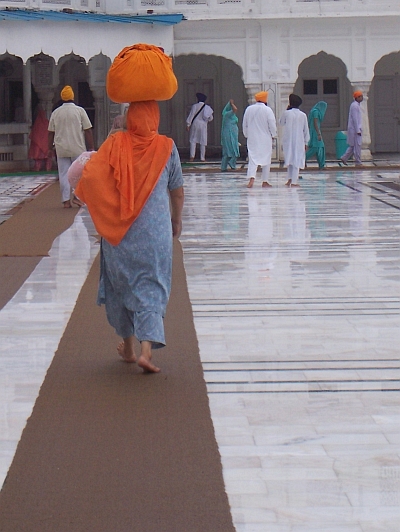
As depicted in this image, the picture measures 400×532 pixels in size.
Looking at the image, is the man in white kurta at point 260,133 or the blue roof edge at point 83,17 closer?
the man in white kurta at point 260,133

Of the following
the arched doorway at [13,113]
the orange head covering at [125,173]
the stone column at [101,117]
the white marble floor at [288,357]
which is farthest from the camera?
the stone column at [101,117]

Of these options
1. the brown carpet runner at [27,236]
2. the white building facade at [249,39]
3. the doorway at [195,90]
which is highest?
the white building facade at [249,39]

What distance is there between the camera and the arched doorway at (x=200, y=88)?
24.0m

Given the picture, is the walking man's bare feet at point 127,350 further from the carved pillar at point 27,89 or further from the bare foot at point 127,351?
the carved pillar at point 27,89

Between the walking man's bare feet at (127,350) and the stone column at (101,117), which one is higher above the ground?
the stone column at (101,117)

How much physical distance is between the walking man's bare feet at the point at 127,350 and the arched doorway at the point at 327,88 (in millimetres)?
19688

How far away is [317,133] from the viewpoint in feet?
59.1

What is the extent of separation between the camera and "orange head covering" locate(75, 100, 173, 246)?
4566mm

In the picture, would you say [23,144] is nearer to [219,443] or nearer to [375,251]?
[375,251]

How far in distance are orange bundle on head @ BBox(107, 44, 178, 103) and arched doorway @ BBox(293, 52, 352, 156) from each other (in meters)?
19.7

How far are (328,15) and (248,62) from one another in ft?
6.10

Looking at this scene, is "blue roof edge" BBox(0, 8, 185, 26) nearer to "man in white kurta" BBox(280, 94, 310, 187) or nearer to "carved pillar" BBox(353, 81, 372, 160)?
"carved pillar" BBox(353, 81, 372, 160)

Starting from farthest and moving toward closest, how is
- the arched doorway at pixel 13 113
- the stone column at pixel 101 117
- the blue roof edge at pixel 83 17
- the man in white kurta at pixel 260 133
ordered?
1. the stone column at pixel 101 117
2. the arched doorway at pixel 13 113
3. the blue roof edge at pixel 83 17
4. the man in white kurta at pixel 260 133

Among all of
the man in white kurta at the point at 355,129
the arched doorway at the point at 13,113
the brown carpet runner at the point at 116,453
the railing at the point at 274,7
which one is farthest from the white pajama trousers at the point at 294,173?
the brown carpet runner at the point at 116,453
